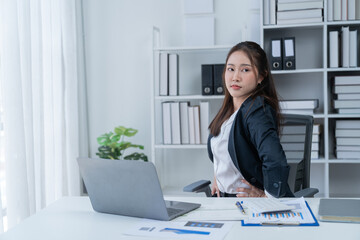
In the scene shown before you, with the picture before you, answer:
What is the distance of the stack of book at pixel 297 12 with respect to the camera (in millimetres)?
2834

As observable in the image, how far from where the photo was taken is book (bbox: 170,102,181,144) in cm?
305

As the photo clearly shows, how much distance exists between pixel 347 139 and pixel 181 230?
82.3 inches

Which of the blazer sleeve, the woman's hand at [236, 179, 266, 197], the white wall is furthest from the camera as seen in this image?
the white wall

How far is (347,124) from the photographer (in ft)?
9.36

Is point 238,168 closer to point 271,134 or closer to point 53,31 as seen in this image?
point 271,134

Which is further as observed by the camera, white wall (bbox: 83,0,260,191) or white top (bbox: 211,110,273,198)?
white wall (bbox: 83,0,260,191)

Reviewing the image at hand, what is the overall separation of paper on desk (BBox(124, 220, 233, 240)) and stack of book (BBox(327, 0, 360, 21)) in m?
2.14

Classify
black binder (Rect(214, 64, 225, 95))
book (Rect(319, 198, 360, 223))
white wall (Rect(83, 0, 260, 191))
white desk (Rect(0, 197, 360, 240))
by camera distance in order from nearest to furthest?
white desk (Rect(0, 197, 360, 240)) < book (Rect(319, 198, 360, 223)) < black binder (Rect(214, 64, 225, 95)) < white wall (Rect(83, 0, 260, 191))

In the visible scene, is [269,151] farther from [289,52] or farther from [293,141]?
[289,52]

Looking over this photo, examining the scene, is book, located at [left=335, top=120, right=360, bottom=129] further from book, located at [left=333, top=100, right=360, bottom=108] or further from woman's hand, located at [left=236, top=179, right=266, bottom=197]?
woman's hand, located at [left=236, top=179, right=266, bottom=197]

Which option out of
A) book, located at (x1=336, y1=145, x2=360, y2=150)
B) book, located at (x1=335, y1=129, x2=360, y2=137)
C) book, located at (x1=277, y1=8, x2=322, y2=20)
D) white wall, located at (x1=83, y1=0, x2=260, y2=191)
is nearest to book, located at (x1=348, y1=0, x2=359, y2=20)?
book, located at (x1=277, y1=8, x2=322, y2=20)

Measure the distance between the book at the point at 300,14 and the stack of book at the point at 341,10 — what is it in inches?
2.9

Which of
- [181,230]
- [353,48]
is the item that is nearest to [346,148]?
Result: [353,48]

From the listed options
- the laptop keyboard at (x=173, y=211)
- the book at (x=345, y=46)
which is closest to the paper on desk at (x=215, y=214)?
the laptop keyboard at (x=173, y=211)
